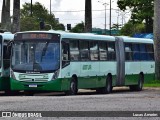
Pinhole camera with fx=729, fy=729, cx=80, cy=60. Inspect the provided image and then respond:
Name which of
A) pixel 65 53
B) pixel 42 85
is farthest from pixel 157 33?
pixel 42 85

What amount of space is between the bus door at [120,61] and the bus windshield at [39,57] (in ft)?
23.8

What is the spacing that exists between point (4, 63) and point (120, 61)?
7.79 meters

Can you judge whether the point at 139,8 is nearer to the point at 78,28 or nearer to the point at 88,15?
the point at 88,15

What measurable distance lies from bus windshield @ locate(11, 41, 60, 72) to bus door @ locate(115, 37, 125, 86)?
7.27 meters

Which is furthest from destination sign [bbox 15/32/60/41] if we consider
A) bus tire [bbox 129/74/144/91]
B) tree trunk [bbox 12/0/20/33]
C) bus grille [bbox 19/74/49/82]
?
A: tree trunk [bbox 12/0/20/33]

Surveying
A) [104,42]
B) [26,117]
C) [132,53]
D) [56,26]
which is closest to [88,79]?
[104,42]

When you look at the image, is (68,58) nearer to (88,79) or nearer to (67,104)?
(88,79)

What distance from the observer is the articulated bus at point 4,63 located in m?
31.5

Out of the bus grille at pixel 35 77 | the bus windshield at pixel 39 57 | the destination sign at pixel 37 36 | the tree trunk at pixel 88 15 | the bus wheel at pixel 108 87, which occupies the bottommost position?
the bus wheel at pixel 108 87

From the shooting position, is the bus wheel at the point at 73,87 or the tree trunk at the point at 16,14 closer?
the bus wheel at the point at 73,87

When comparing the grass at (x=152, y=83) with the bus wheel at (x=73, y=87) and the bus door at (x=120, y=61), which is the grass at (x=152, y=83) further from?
the bus wheel at (x=73, y=87)

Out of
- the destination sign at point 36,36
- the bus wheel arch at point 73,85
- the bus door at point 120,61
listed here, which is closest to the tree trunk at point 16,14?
the bus door at point 120,61

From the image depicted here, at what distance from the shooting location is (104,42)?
116 feet

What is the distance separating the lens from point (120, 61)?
37.4 meters
